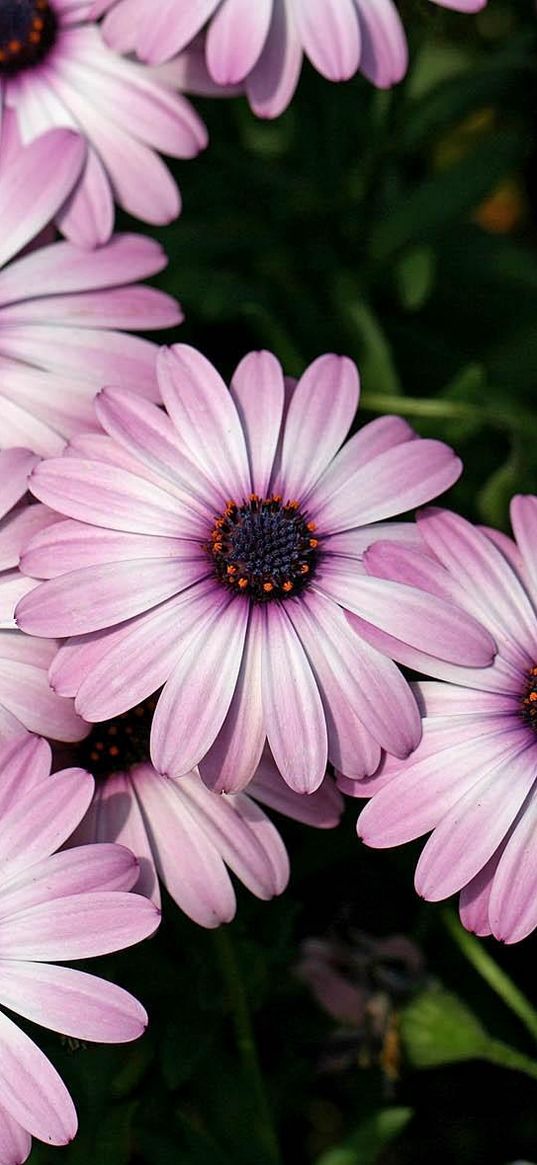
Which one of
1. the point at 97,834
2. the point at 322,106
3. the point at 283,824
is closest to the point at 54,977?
the point at 97,834

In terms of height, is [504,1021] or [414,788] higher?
[414,788]

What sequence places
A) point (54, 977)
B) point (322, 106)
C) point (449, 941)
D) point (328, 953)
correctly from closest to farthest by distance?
point (54, 977)
point (328, 953)
point (449, 941)
point (322, 106)

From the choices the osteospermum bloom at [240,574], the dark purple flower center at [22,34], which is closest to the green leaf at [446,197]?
the dark purple flower center at [22,34]

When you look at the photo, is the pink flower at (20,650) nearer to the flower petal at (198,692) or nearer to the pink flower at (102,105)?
the flower petal at (198,692)

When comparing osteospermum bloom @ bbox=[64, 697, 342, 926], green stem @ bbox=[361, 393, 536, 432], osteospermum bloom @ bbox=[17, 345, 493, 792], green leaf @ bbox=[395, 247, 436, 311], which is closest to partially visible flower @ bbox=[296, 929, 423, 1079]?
osteospermum bloom @ bbox=[64, 697, 342, 926]

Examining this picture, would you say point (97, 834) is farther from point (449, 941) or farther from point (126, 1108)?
point (449, 941)

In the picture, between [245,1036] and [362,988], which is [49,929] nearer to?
[245,1036]
